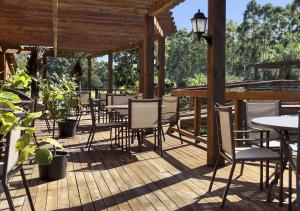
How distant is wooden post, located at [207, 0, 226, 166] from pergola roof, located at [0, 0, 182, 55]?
73.6 inches

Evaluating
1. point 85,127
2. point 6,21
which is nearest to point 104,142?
point 85,127

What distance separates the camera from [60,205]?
2971 millimetres

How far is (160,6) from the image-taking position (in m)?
6.49

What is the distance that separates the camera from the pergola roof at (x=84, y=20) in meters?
6.67

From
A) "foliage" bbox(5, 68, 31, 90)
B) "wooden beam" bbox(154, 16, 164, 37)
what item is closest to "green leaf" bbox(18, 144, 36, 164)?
"foliage" bbox(5, 68, 31, 90)

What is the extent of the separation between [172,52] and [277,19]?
14.1 meters

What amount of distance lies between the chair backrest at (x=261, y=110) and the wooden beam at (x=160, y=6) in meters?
2.82

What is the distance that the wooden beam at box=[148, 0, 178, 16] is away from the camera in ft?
20.2

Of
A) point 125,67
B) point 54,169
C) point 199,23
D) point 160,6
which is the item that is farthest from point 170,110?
point 125,67

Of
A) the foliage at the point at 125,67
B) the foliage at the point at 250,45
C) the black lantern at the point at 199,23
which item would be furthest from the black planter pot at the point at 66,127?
the foliage at the point at 250,45

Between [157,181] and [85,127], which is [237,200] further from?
[85,127]

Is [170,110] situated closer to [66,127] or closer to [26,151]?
[66,127]

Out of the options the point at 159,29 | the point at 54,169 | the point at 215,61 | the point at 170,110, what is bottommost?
the point at 54,169

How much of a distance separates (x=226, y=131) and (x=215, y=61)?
4.95 feet
